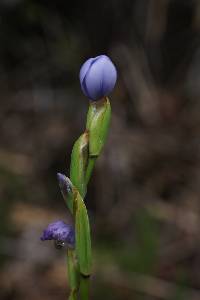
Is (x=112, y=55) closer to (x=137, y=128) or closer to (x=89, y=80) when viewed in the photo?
(x=137, y=128)

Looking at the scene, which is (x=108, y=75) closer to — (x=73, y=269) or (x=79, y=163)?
(x=79, y=163)

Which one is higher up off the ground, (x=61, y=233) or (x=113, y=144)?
(x=113, y=144)

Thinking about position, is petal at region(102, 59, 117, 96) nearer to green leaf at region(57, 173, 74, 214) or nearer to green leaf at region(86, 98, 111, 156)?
green leaf at region(86, 98, 111, 156)

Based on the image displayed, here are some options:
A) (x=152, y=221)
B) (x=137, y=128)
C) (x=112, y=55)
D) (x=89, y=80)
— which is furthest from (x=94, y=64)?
(x=112, y=55)

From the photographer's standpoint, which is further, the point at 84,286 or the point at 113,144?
the point at 113,144

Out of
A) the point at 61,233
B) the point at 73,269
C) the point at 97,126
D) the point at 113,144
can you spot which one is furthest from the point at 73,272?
the point at 113,144

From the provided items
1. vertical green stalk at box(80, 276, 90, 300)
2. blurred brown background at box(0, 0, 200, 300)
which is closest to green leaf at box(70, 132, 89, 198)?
vertical green stalk at box(80, 276, 90, 300)
